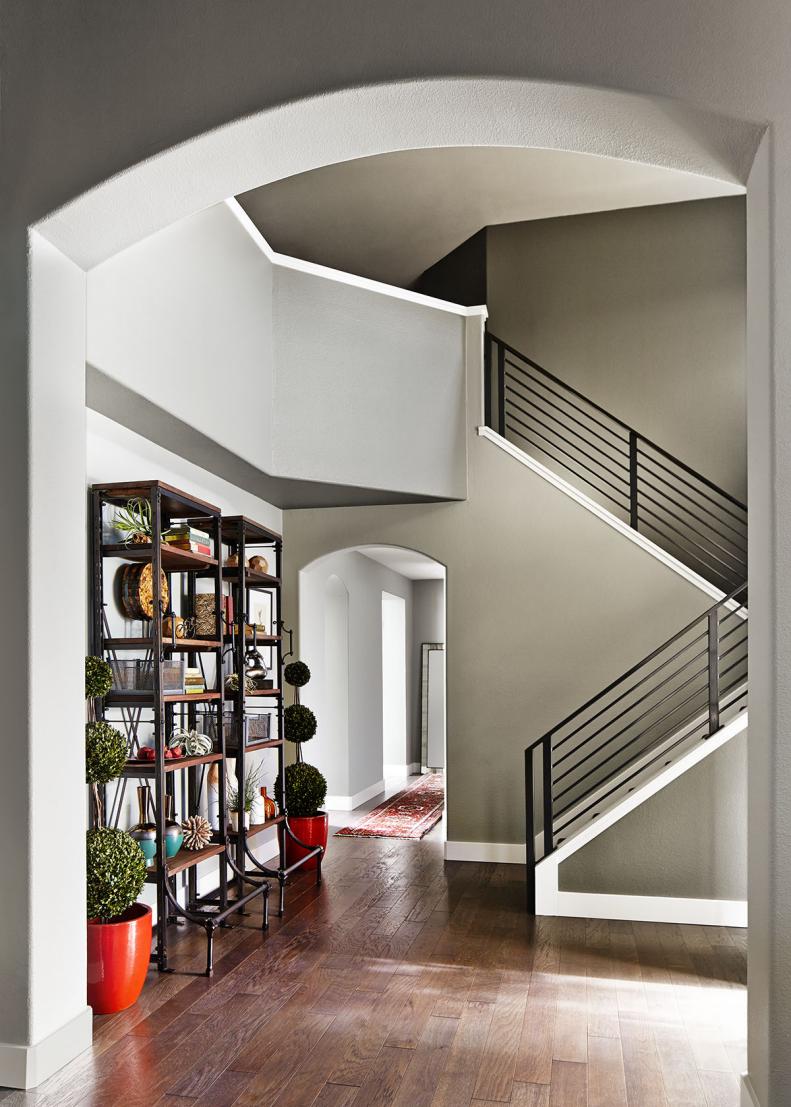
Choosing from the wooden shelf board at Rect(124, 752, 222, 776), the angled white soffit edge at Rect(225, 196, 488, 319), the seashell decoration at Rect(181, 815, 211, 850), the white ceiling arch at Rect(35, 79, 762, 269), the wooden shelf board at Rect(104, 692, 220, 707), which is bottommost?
the seashell decoration at Rect(181, 815, 211, 850)

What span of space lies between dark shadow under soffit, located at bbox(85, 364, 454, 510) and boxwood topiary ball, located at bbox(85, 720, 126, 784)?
1.52m

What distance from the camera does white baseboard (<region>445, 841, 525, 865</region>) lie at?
6641 mm

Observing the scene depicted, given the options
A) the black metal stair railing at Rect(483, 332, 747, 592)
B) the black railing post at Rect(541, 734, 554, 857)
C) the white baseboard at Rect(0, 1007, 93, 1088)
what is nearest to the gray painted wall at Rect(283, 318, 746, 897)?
the black metal stair railing at Rect(483, 332, 747, 592)

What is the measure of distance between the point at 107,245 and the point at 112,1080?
116 inches

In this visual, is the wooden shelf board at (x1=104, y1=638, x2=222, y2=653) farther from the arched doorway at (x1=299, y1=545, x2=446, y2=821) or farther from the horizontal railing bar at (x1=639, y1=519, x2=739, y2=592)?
the horizontal railing bar at (x1=639, y1=519, x2=739, y2=592)

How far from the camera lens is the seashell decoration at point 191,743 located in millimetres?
4504

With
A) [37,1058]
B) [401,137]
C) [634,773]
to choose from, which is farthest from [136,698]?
[634,773]

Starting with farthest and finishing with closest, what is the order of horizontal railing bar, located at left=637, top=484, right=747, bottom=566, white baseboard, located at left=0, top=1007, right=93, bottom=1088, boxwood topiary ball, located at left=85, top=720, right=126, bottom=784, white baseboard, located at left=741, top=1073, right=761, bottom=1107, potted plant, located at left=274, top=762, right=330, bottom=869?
horizontal railing bar, located at left=637, top=484, right=747, bottom=566
potted plant, located at left=274, top=762, right=330, bottom=869
boxwood topiary ball, located at left=85, top=720, right=126, bottom=784
white baseboard, located at left=0, top=1007, right=93, bottom=1088
white baseboard, located at left=741, top=1073, right=761, bottom=1107

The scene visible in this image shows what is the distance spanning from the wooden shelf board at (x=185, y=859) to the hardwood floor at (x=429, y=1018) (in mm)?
468

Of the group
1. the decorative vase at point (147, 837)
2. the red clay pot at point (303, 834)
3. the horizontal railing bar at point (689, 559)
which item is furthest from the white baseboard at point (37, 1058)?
A: the horizontal railing bar at point (689, 559)

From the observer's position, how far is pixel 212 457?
17.9 ft

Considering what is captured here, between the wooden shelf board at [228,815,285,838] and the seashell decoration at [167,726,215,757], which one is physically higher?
the seashell decoration at [167,726,215,757]

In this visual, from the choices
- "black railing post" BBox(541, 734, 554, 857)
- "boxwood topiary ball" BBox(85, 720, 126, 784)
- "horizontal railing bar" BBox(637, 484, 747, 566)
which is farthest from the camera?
"horizontal railing bar" BBox(637, 484, 747, 566)

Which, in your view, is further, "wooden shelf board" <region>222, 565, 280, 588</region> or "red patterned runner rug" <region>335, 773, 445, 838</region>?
"red patterned runner rug" <region>335, 773, 445, 838</region>
